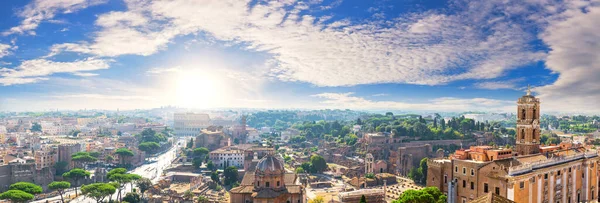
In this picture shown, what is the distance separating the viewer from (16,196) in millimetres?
27797

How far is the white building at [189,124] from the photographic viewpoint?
114 m

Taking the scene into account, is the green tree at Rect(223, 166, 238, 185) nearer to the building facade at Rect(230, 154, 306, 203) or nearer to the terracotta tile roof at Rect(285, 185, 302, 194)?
the building facade at Rect(230, 154, 306, 203)

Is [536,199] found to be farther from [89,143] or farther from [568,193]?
[89,143]

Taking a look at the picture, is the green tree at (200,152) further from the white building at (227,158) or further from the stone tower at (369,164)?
the stone tower at (369,164)

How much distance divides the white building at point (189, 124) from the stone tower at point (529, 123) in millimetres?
95995

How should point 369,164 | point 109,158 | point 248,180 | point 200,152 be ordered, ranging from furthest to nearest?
point 200,152 < point 109,158 < point 369,164 < point 248,180

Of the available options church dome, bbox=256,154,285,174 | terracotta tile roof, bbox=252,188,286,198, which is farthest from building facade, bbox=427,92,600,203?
terracotta tile roof, bbox=252,188,286,198

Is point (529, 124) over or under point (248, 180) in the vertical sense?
over

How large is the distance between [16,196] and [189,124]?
90.8 meters

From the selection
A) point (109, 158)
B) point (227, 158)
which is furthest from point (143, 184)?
point (109, 158)

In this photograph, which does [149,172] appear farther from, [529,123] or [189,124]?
[189,124]

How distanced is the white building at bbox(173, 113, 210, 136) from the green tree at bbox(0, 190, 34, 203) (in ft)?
269

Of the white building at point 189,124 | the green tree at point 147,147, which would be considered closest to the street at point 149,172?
the green tree at point 147,147

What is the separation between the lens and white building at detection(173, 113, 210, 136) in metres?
114
